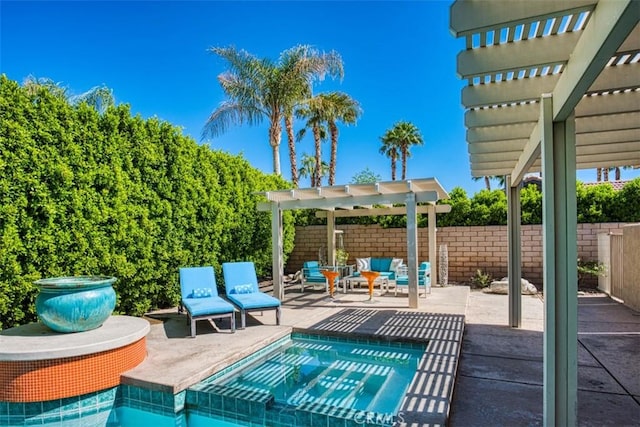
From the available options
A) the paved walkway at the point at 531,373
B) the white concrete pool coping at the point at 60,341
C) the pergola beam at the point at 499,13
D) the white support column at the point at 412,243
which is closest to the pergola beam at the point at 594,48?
the pergola beam at the point at 499,13

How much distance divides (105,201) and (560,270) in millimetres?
6871

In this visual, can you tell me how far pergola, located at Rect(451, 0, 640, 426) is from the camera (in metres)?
2.13

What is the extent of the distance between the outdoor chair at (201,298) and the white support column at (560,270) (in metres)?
4.74

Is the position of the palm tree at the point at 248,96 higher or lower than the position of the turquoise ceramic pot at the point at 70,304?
higher

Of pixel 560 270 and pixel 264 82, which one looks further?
pixel 264 82

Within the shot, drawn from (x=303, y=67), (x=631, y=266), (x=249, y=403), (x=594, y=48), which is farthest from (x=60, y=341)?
(x=303, y=67)

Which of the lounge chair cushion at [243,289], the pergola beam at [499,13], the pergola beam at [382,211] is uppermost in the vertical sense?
the pergola beam at [499,13]

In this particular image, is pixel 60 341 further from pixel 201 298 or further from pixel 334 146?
pixel 334 146

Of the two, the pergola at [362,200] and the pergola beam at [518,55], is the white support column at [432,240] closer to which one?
the pergola at [362,200]

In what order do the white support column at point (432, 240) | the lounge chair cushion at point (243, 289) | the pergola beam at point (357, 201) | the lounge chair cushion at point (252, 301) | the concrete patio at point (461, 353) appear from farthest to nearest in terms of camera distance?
the white support column at point (432, 240) < the pergola beam at point (357, 201) < the lounge chair cushion at point (243, 289) < the lounge chair cushion at point (252, 301) < the concrete patio at point (461, 353)

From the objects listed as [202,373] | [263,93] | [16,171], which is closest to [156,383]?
[202,373]

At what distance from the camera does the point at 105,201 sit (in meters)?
6.70

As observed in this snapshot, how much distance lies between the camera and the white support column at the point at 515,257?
21.6 ft

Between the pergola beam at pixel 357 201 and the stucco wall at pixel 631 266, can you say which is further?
the pergola beam at pixel 357 201
